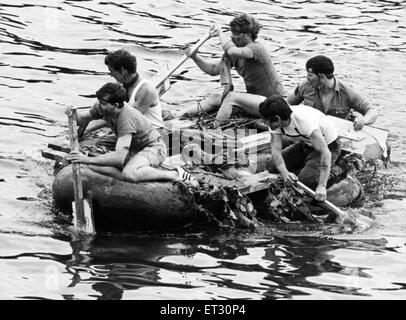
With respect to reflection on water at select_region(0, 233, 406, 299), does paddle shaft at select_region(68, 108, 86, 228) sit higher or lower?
higher

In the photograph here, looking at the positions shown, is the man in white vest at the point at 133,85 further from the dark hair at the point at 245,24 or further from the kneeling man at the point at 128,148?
the dark hair at the point at 245,24

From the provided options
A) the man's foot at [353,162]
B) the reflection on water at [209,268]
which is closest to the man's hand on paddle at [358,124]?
the man's foot at [353,162]

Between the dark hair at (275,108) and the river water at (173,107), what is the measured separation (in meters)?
1.50

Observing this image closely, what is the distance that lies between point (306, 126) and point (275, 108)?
511mm

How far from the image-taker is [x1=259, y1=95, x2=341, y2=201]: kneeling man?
12.3 metres

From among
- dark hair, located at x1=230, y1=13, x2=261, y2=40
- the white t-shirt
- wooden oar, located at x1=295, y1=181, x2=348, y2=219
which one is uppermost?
dark hair, located at x1=230, y1=13, x2=261, y2=40

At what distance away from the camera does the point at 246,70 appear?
15000 mm

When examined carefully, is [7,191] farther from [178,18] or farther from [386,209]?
[178,18]

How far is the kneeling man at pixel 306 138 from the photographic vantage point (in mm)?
12289

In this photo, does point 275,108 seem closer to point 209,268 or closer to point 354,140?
point 354,140

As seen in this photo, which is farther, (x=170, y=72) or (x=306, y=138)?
(x=170, y=72)

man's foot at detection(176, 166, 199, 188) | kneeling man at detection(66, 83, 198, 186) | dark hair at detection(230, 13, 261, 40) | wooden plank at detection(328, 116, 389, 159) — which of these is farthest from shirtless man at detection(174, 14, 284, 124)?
kneeling man at detection(66, 83, 198, 186)

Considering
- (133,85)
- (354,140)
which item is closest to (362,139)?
(354,140)

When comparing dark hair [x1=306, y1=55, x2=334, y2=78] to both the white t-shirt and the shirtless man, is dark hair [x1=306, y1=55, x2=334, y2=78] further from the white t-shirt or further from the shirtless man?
the shirtless man
